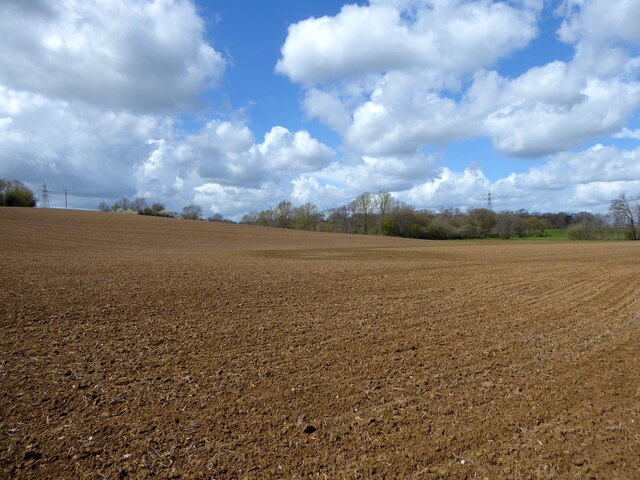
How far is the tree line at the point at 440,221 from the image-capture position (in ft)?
331

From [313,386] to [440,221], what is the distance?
10919 centimetres

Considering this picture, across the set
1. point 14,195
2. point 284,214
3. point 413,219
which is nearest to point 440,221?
point 413,219

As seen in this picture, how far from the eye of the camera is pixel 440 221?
110500 millimetres

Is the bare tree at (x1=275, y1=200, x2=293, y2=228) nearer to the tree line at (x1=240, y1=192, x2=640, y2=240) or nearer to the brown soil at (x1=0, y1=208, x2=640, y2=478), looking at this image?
the tree line at (x1=240, y1=192, x2=640, y2=240)

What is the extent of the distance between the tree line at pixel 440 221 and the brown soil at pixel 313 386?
326ft

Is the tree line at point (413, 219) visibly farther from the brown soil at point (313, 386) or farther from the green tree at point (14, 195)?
the brown soil at point (313, 386)

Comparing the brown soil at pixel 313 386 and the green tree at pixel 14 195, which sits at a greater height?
the green tree at pixel 14 195

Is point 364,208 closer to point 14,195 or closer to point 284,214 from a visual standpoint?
point 284,214

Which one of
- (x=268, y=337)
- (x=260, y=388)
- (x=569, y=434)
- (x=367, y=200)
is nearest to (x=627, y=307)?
(x=569, y=434)

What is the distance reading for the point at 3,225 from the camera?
4812 centimetres

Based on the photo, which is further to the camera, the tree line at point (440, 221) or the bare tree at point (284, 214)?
the bare tree at point (284, 214)

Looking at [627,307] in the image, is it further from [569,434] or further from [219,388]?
[219,388]

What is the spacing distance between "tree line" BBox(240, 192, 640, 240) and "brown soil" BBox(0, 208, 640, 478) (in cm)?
9939

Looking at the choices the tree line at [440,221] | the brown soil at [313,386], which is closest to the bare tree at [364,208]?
the tree line at [440,221]
